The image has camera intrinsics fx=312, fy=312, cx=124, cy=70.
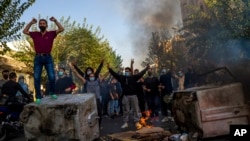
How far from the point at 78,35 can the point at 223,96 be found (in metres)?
29.3

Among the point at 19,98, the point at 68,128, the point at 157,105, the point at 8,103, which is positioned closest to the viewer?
the point at 68,128

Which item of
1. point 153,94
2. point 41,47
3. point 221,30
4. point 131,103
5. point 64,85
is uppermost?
point 221,30

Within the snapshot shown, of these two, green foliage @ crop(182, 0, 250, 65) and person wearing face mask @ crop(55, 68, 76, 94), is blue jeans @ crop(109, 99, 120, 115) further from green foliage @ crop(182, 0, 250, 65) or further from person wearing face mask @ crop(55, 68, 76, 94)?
green foliage @ crop(182, 0, 250, 65)

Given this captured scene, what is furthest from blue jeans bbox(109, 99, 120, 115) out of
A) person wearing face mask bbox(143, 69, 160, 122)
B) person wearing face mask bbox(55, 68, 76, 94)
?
person wearing face mask bbox(55, 68, 76, 94)

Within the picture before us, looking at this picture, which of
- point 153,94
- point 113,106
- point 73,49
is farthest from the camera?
point 73,49

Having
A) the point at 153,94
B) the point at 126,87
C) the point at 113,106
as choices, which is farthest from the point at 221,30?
the point at 126,87

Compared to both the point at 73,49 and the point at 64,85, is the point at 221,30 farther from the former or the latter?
the point at 73,49

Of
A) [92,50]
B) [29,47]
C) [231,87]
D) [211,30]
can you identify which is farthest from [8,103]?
[92,50]

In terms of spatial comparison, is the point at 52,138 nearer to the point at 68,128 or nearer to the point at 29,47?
the point at 68,128

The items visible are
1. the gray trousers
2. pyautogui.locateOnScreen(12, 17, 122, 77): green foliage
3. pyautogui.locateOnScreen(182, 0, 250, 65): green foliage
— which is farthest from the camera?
pyautogui.locateOnScreen(12, 17, 122, 77): green foliage

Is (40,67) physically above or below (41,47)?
below

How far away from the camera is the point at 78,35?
113ft

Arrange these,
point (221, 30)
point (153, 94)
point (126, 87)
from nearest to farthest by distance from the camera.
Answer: point (126, 87) → point (153, 94) → point (221, 30)

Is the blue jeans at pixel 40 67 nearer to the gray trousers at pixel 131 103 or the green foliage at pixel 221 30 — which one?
the gray trousers at pixel 131 103
